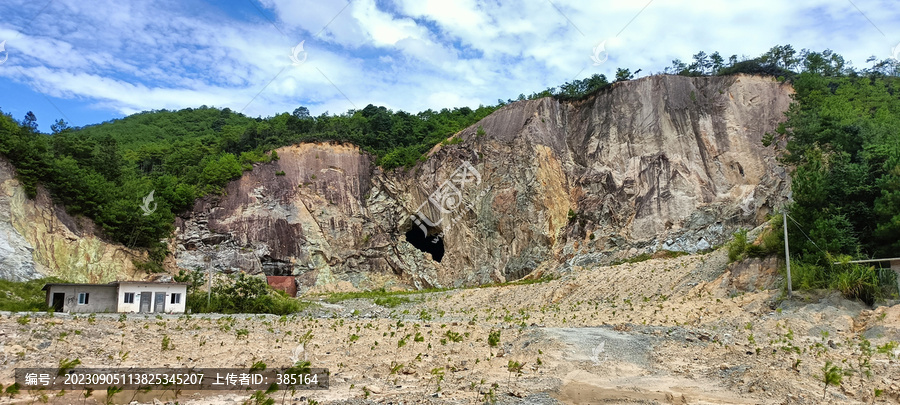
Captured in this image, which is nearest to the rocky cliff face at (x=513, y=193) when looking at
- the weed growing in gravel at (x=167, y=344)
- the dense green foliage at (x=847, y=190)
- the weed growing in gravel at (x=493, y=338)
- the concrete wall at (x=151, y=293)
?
the dense green foliage at (x=847, y=190)

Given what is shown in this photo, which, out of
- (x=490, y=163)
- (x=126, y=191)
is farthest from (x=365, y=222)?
(x=126, y=191)

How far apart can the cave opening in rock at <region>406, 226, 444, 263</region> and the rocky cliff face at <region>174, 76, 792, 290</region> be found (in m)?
0.15

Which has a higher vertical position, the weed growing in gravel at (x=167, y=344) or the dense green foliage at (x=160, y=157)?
the dense green foliage at (x=160, y=157)

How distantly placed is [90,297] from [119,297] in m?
1.14

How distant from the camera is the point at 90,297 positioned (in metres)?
23.8

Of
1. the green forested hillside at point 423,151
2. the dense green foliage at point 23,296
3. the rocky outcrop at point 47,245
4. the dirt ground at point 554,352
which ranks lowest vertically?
the dirt ground at point 554,352

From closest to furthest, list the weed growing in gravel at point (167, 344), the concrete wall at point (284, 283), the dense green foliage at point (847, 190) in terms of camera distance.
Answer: the weed growing in gravel at point (167, 344), the dense green foliage at point (847, 190), the concrete wall at point (284, 283)

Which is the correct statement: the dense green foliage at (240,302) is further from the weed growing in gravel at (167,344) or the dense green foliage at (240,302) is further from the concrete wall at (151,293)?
the weed growing in gravel at (167,344)

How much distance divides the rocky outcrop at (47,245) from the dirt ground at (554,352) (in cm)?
1768

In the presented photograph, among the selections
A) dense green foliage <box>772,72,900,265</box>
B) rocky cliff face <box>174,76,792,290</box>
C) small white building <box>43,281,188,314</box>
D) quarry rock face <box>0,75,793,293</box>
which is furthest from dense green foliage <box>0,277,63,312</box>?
dense green foliage <box>772,72,900,265</box>

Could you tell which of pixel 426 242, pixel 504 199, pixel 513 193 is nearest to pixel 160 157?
pixel 426 242

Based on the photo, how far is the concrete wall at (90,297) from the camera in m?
Answer: 23.1

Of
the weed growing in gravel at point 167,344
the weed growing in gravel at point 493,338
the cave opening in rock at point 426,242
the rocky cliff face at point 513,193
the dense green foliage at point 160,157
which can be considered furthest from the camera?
the cave opening in rock at point 426,242

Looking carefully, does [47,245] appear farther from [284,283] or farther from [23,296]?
[284,283]
